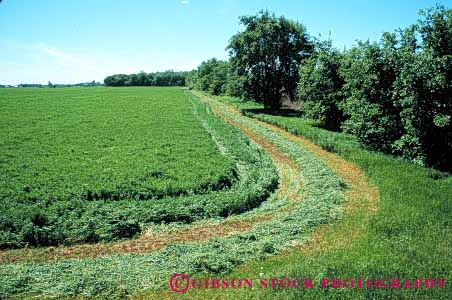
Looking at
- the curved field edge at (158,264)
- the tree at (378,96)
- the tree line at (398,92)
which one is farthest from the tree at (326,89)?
the curved field edge at (158,264)

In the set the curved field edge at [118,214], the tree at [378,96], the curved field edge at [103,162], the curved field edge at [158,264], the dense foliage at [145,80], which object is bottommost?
the curved field edge at [158,264]

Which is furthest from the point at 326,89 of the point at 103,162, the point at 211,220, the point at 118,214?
the point at 118,214

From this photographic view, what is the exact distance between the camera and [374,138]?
71.7 ft

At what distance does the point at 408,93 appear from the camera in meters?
18.4

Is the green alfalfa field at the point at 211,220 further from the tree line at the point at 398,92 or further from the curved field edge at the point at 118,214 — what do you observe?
the tree line at the point at 398,92

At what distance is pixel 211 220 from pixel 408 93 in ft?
45.3

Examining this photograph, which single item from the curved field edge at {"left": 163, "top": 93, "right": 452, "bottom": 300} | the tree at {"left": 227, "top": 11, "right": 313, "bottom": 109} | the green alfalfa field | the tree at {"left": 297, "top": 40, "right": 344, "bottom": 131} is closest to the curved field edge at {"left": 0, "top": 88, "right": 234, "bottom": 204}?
the green alfalfa field

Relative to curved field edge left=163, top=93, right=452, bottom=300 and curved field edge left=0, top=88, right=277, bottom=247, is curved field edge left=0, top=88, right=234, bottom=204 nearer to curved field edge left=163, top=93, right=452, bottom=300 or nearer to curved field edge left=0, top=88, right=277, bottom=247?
curved field edge left=0, top=88, right=277, bottom=247

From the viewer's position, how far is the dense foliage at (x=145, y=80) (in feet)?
584

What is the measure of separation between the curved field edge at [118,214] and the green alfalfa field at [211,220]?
0.04 meters

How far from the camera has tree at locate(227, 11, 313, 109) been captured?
145 feet

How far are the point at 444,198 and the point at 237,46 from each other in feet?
121

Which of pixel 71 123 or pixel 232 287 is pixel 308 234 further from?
pixel 71 123

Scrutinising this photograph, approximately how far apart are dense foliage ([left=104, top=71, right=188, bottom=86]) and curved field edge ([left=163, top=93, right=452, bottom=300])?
580ft
